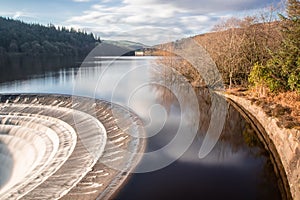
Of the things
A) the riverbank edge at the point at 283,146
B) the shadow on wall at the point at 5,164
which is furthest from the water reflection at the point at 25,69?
the riverbank edge at the point at 283,146

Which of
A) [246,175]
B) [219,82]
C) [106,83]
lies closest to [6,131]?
[246,175]

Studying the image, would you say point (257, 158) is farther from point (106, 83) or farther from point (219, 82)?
point (106, 83)

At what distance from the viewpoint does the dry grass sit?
798 centimetres

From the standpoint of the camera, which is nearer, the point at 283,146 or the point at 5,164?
the point at 283,146

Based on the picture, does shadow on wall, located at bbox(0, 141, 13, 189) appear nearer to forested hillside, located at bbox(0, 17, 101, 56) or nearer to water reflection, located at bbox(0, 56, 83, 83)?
water reflection, located at bbox(0, 56, 83, 83)

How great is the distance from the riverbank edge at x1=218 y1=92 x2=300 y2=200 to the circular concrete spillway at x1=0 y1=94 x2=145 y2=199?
3.82m

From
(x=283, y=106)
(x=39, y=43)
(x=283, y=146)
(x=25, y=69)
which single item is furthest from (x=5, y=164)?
(x=39, y=43)

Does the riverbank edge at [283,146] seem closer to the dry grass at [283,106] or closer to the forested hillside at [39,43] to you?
the dry grass at [283,106]

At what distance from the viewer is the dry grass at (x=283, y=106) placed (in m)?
7.98

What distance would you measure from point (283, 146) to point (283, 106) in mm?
3032

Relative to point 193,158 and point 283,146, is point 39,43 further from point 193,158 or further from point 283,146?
point 283,146

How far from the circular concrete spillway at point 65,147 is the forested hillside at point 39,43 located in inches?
1620

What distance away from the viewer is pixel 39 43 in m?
57.7

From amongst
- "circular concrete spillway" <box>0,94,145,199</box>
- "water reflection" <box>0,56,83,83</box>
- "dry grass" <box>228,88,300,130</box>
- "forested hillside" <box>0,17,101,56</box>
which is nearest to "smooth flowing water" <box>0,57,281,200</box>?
"circular concrete spillway" <box>0,94,145,199</box>
